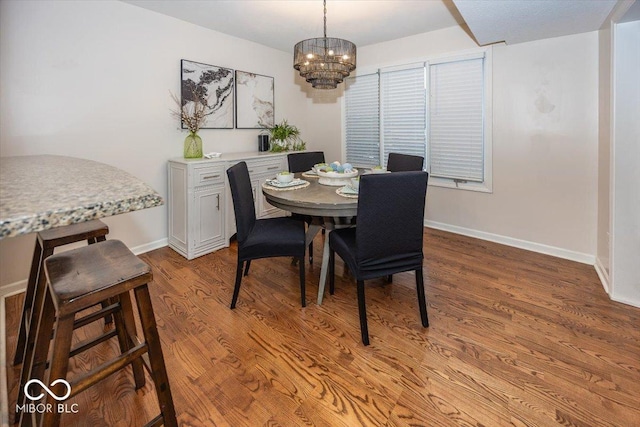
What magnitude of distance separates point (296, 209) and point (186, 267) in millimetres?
1437

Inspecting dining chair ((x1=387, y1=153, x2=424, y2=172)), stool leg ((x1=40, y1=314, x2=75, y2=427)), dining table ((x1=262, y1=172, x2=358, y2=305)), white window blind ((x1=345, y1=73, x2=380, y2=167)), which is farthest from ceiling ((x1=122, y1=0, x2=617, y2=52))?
stool leg ((x1=40, y1=314, x2=75, y2=427))

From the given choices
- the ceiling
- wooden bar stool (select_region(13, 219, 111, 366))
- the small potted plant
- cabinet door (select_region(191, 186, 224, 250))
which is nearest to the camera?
wooden bar stool (select_region(13, 219, 111, 366))

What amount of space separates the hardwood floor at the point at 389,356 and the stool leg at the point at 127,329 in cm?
7

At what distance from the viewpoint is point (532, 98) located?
3174 mm

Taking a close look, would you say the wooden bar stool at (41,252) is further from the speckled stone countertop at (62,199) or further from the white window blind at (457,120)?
the white window blind at (457,120)

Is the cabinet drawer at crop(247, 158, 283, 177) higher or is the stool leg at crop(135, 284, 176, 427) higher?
the cabinet drawer at crop(247, 158, 283, 177)

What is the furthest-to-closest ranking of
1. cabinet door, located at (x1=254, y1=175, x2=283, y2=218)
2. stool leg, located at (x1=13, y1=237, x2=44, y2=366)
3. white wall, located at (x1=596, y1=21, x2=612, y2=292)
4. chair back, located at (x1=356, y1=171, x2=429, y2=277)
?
1. cabinet door, located at (x1=254, y1=175, x2=283, y2=218)
2. white wall, located at (x1=596, y1=21, x2=612, y2=292)
3. chair back, located at (x1=356, y1=171, x2=429, y2=277)
4. stool leg, located at (x1=13, y1=237, x2=44, y2=366)

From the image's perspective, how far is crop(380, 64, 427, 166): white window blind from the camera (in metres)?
3.97

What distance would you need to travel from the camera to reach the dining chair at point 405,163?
9.59 feet

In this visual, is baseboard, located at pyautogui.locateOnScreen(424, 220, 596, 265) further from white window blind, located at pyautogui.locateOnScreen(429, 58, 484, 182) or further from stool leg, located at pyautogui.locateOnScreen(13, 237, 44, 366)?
stool leg, located at pyautogui.locateOnScreen(13, 237, 44, 366)

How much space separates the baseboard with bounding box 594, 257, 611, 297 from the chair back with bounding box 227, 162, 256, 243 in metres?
2.73

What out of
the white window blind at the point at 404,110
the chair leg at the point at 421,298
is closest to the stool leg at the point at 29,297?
the chair leg at the point at 421,298

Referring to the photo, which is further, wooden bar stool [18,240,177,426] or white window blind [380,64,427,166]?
white window blind [380,64,427,166]

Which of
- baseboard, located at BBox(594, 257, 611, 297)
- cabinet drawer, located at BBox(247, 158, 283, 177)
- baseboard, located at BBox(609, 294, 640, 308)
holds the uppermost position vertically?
cabinet drawer, located at BBox(247, 158, 283, 177)
